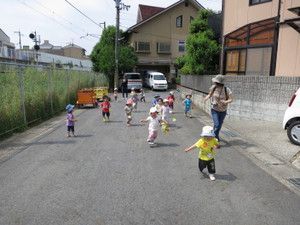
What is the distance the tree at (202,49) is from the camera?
19578 mm

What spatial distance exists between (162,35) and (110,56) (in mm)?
9194

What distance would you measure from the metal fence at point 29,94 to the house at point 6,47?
17576 mm

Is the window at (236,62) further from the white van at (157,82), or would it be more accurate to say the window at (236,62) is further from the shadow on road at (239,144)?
the white van at (157,82)

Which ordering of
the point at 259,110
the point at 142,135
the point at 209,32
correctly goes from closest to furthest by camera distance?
1. the point at 142,135
2. the point at 259,110
3. the point at 209,32

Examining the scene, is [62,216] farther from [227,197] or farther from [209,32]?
[209,32]

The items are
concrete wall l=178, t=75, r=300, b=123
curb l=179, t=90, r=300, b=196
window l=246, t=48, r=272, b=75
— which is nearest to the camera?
curb l=179, t=90, r=300, b=196

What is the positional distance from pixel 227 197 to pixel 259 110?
7.38m

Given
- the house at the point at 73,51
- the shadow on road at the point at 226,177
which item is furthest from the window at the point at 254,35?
the house at the point at 73,51

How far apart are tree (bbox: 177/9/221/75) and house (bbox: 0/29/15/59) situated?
20.1m

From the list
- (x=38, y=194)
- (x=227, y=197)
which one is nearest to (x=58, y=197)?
(x=38, y=194)

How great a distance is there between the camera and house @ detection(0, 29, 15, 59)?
106 ft

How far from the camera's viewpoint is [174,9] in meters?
40.5

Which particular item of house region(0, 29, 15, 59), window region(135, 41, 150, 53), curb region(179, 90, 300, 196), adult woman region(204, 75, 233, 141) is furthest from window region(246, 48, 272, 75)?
window region(135, 41, 150, 53)

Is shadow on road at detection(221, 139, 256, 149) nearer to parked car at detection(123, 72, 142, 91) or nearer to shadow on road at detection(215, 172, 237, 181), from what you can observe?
shadow on road at detection(215, 172, 237, 181)
